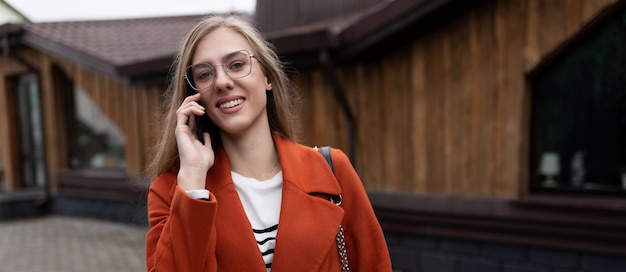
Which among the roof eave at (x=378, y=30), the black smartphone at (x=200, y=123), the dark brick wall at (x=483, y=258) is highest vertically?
the roof eave at (x=378, y=30)

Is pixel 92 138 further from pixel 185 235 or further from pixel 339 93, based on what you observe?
pixel 185 235

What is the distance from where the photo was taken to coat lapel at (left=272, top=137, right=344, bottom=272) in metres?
1.39

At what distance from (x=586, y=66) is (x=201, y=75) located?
153 inches

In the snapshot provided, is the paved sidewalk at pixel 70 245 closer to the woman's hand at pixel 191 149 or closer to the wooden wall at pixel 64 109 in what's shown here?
the wooden wall at pixel 64 109

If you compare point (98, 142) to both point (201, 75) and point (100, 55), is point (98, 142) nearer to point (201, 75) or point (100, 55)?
point (100, 55)

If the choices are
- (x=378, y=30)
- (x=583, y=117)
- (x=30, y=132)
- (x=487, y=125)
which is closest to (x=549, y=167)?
(x=583, y=117)

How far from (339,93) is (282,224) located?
3.59m

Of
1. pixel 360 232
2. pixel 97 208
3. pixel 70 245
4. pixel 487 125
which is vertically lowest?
pixel 70 245

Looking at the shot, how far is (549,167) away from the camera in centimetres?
423

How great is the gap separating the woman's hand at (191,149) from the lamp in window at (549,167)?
381 cm

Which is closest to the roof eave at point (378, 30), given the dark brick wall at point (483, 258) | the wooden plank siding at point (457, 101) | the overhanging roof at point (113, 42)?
the wooden plank siding at point (457, 101)

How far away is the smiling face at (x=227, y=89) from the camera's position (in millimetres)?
1426

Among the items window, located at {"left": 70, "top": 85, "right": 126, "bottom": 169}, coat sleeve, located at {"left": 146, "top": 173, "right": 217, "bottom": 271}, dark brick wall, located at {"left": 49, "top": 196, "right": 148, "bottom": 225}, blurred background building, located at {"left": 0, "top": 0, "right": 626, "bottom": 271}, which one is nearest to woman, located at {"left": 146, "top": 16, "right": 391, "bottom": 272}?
→ coat sleeve, located at {"left": 146, "top": 173, "right": 217, "bottom": 271}

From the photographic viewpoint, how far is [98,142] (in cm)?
880
